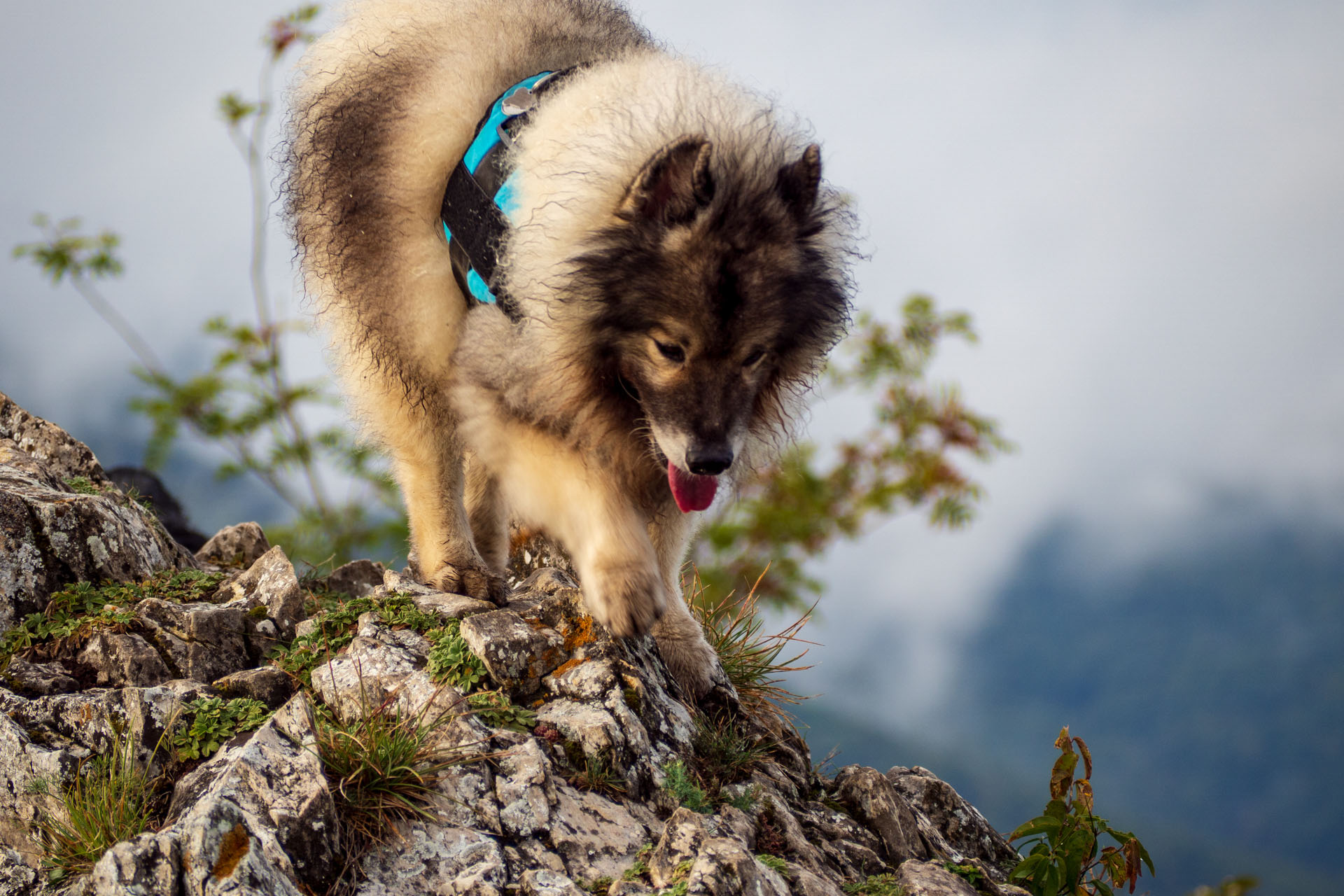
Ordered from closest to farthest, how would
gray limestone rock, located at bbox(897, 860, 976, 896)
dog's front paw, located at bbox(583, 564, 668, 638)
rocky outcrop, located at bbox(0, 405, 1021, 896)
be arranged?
rocky outcrop, located at bbox(0, 405, 1021, 896) < gray limestone rock, located at bbox(897, 860, 976, 896) < dog's front paw, located at bbox(583, 564, 668, 638)

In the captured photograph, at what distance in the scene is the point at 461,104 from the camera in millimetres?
3965

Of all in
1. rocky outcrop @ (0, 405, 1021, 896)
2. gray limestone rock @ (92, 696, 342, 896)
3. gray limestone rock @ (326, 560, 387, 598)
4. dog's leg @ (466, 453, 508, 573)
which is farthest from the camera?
gray limestone rock @ (326, 560, 387, 598)

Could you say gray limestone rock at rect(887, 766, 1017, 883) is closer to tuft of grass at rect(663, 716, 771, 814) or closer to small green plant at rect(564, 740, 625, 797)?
tuft of grass at rect(663, 716, 771, 814)

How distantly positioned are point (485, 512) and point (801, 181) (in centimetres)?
245

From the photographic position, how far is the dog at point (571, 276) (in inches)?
124

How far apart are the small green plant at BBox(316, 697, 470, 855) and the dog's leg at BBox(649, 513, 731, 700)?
1182 mm

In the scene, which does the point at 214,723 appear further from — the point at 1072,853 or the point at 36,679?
the point at 1072,853

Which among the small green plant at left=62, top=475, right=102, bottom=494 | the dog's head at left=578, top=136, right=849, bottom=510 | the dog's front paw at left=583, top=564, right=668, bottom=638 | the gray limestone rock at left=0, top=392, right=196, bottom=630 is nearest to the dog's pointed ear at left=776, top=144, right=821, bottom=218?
the dog's head at left=578, top=136, right=849, bottom=510

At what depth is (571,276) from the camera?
127 inches

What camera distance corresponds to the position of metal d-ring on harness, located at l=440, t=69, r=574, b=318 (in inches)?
140

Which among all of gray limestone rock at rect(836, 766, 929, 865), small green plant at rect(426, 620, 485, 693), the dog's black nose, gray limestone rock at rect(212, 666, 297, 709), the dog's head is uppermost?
the dog's head

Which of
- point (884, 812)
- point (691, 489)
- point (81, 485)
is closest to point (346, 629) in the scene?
point (691, 489)

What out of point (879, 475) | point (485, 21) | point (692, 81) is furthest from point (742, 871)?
point (879, 475)

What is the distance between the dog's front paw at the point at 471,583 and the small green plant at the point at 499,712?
33.4 inches
